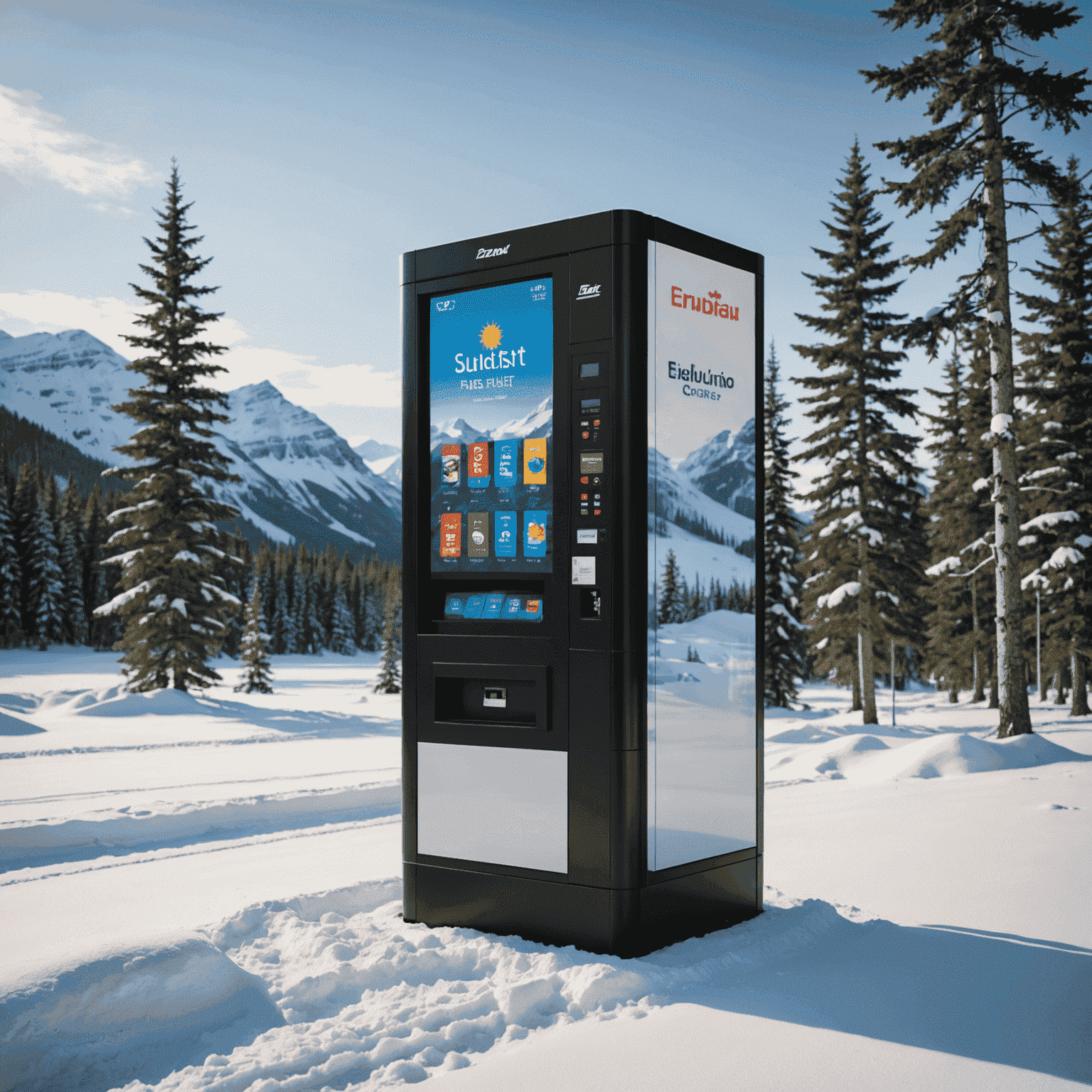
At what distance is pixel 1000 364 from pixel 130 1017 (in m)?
15.9

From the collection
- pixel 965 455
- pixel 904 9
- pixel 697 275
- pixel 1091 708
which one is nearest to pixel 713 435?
pixel 697 275

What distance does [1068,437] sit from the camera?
88.3 feet

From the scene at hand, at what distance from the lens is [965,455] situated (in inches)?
1324

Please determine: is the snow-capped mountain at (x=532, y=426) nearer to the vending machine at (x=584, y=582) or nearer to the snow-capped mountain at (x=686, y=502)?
the vending machine at (x=584, y=582)

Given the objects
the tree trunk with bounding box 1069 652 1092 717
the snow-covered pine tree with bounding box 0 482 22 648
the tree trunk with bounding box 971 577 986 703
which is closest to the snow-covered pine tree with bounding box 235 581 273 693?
the tree trunk with bounding box 971 577 986 703

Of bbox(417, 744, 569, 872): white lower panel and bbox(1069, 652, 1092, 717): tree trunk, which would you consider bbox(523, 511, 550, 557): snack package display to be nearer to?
bbox(417, 744, 569, 872): white lower panel

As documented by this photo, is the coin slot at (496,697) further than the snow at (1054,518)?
No

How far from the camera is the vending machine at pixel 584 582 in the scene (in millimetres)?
4695

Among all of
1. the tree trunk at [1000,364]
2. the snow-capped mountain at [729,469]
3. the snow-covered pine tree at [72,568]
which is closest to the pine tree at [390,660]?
the tree trunk at [1000,364]

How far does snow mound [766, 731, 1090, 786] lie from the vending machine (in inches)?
266

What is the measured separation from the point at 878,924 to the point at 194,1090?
3.51 metres

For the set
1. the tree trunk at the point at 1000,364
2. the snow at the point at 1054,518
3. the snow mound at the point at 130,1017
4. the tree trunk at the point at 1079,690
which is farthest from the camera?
the tree trunk at the point at 1079,690

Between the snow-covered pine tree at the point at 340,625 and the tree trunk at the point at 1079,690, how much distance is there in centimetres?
7958

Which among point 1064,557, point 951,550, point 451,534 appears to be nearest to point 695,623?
point 451,534
